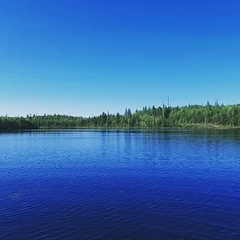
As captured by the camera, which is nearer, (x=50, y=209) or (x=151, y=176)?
(x=50, y=209)

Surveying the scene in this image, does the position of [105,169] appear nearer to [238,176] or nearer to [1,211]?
[238,176]

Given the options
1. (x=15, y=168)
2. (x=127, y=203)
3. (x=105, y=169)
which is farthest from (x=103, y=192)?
(x=15, y=168)

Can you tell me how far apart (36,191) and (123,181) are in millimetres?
10807

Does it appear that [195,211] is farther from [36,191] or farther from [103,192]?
[36,191]

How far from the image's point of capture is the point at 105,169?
165 feet

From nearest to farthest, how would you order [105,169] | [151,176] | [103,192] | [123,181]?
[103,192] < [123,181] < [151,176] < [105,169]

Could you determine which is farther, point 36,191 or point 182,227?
point 36,191

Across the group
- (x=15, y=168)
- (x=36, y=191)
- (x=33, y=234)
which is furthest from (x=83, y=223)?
(x=15, y=168)

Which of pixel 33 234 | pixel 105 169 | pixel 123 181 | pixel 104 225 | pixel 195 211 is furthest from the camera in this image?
pixel 105 169

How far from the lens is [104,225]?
23266mm

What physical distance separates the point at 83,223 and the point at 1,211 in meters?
7.96

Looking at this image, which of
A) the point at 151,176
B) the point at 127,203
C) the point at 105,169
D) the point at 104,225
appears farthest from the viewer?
the point at 105,169

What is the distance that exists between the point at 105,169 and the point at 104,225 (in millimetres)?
27103

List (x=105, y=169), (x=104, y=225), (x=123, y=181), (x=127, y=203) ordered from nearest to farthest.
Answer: (x=104, y=225) → (x=127, y=203) → (x=123, y=181) → (x=105, y=169)
